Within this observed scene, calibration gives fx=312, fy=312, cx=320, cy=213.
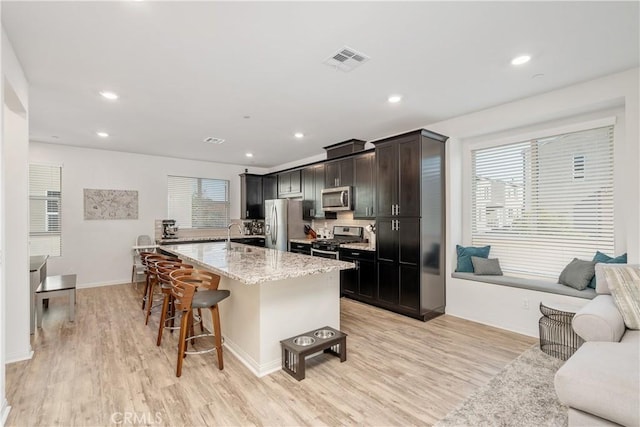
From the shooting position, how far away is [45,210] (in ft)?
18.3

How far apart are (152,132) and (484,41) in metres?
4.55

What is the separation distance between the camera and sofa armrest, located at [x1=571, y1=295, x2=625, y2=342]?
7.06 ft

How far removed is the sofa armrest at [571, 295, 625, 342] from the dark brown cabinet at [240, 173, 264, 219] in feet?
20.9

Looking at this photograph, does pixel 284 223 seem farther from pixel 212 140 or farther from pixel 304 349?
pixel 304 349

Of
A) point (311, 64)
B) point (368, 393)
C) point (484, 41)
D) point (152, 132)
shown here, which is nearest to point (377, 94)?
point (311, 64)

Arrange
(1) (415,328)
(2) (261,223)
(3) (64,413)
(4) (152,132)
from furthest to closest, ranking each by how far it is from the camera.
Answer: (2) (261,223) < (4) (152,132) < (1) (415,328) < (3) (64,413)

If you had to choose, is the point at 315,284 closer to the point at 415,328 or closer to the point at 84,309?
the point at 415,328

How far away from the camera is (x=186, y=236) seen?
6840mm

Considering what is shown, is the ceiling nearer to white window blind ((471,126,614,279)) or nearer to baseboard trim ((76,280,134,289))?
white window blind ((471,126,614,279))

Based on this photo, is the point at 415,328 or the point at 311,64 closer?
the point at 311,64

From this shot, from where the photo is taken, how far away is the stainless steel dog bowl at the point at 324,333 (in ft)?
9.33

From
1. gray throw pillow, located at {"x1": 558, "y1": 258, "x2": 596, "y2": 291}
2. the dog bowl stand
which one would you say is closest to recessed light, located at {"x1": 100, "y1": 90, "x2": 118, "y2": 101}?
→ the dog bowl stand

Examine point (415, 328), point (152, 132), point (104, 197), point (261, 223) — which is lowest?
point (415, 328)

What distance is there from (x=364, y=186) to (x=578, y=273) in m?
2.90
